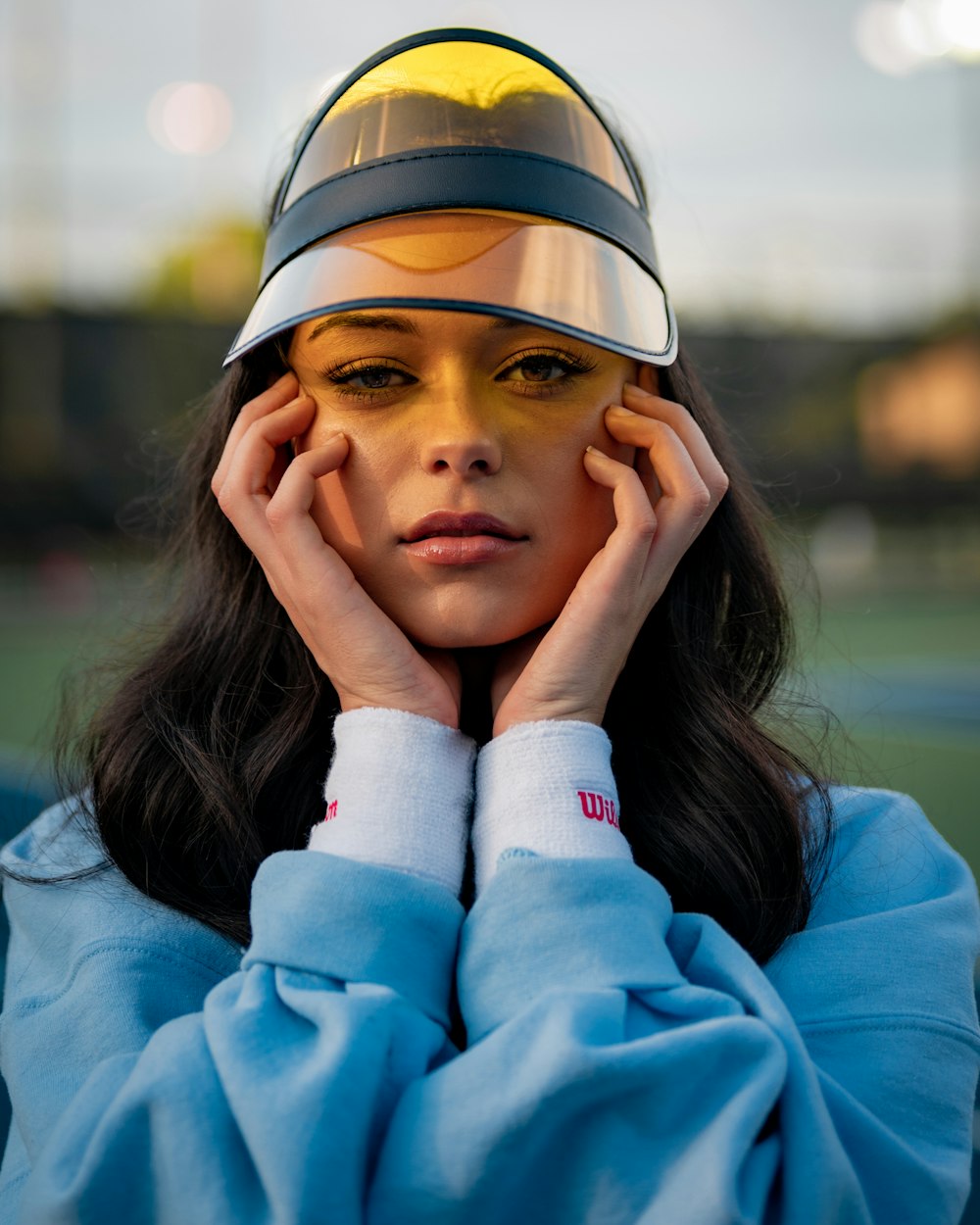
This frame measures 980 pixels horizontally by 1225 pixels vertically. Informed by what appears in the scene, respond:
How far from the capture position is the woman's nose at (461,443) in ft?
5.97

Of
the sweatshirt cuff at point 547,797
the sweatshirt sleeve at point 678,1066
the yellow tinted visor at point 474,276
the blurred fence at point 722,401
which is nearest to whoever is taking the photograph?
the sweatshirt sleeve at point 678,1066

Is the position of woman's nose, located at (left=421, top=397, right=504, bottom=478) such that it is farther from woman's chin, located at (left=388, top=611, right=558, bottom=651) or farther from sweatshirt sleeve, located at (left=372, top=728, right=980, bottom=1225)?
sweatshirt sleeve, located at (left=372, top=728, right=980, bottom=1225)

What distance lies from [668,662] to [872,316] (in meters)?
31.2

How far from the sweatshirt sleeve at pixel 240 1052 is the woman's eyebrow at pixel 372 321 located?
648 millimetres

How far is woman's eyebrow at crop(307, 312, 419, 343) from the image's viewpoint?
1.84 m

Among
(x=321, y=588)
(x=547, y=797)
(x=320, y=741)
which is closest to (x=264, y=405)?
(x=321, y=588)

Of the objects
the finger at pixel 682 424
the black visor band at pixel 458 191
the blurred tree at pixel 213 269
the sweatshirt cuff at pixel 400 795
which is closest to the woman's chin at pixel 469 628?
the sweatshirt cuff at pixel 400 795

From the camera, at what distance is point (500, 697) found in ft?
6.47

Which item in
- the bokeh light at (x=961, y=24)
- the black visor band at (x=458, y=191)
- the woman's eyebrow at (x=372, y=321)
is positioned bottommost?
the woman's eyebrow at (x=372, y=321)

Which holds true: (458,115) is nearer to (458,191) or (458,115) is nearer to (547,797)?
(458,191)

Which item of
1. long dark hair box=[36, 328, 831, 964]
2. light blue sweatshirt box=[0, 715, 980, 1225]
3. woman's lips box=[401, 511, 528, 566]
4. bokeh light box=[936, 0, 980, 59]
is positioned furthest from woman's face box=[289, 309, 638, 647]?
bokeh light box=[936, 0, 980, 59]

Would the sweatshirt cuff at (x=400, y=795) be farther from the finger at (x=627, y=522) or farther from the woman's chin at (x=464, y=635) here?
the finger at (x=627, y=522)

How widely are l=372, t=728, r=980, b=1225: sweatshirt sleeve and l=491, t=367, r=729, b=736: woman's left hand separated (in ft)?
0.24

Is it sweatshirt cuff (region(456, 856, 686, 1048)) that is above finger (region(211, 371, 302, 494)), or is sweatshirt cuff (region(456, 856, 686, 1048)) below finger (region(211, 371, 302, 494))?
below
